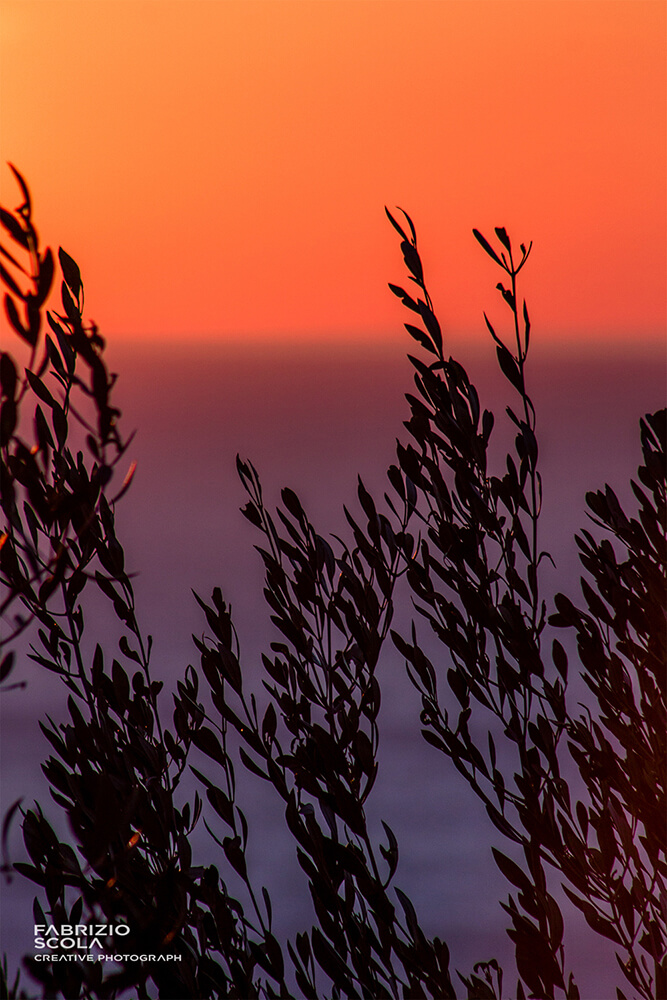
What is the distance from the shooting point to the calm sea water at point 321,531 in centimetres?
935

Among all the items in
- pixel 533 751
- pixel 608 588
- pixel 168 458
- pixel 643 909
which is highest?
pixel 168 458

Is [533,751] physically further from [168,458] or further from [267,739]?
[168,458]

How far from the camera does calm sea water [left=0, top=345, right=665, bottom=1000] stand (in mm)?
9352

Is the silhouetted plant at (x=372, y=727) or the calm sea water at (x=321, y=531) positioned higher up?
the calm sea water at (x=321, y=531)

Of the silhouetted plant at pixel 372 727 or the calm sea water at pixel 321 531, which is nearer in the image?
the silhouetted plant at pixel 372 727

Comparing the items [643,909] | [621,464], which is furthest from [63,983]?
[621,464]

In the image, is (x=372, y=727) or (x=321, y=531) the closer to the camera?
(x=372, y=727)

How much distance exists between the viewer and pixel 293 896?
972cm

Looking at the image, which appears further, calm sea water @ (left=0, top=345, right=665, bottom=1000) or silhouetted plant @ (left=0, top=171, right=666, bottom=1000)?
calm sea water @ (left=0, top=345, right=665, bottom=1000)

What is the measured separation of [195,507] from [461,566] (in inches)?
999

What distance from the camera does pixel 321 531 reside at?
67.5 ft

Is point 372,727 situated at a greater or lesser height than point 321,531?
lesser

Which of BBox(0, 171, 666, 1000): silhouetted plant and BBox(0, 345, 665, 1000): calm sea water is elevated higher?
BBox(0, 345, 665, 1000): calm sea water

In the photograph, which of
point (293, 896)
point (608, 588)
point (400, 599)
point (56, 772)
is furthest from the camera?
point (400, 599)
